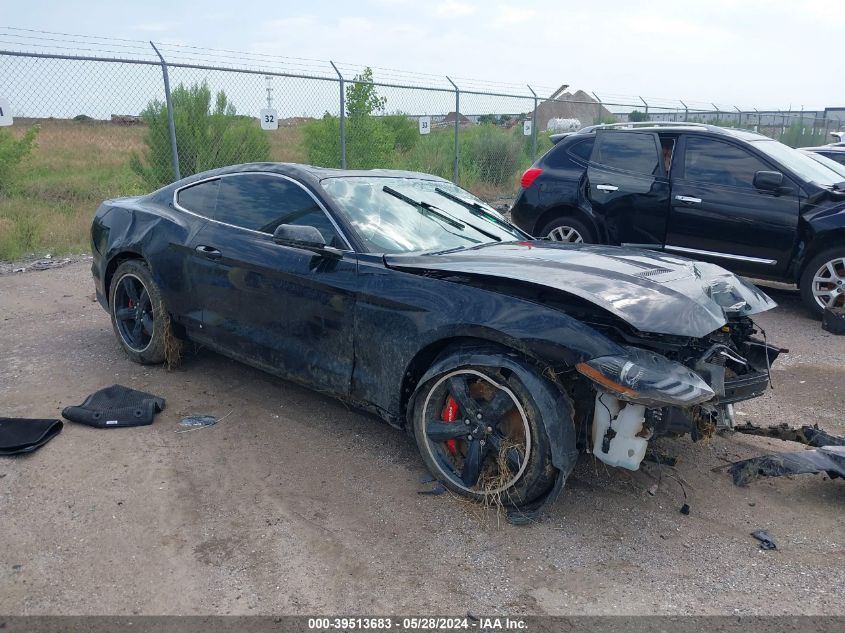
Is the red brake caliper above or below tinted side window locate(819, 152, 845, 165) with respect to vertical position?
below

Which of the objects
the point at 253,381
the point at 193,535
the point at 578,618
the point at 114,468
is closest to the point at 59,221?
the point at 253,381

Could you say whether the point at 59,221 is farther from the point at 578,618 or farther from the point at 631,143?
the point at 578,618

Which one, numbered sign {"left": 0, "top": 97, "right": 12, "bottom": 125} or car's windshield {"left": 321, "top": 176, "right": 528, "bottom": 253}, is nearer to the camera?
car's windshield {"left": 321, "top": 176, "right": 528, "bottom": 253}

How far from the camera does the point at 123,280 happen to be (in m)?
5.23

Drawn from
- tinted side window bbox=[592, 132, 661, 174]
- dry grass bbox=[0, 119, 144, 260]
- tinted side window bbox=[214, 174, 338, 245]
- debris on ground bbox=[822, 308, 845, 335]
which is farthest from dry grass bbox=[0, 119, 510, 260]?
debris on ground bbox=[822, 308, 845, 335]

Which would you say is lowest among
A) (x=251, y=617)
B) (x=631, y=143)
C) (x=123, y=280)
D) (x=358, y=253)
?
(x=251, y=617)

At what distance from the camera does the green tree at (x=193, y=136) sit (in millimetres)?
11719

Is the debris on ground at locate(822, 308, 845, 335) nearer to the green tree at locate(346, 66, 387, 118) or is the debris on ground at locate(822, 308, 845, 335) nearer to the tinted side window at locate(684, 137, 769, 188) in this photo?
the tinted side window at locate(684, 137, 769, 188)

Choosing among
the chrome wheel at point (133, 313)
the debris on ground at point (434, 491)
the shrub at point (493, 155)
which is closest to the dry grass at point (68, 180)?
the shrub at point (493, 155)

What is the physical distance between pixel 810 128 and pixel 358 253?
1092 inches

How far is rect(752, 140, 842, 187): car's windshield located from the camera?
6.91 meters

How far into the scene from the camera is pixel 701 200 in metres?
7.14

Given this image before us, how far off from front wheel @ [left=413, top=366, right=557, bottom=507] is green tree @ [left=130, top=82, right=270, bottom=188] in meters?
→ 9.39

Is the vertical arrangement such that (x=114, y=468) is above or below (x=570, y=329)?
below
